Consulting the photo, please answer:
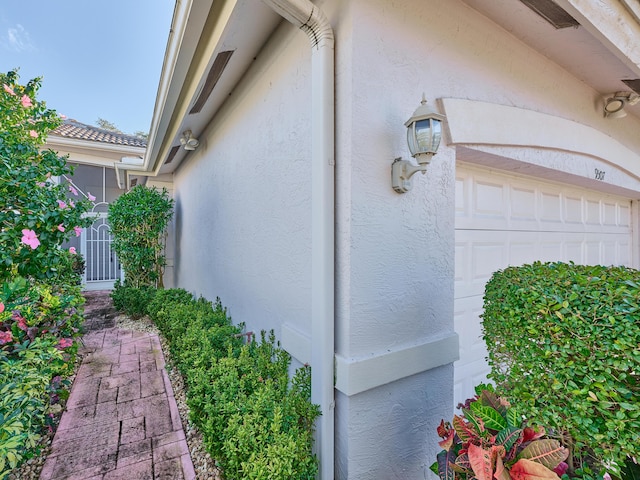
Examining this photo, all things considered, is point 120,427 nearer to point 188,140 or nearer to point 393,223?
point 393,223

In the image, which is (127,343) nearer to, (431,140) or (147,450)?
(147,450)

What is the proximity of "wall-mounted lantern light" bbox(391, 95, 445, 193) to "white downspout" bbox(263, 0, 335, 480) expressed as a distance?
53cm

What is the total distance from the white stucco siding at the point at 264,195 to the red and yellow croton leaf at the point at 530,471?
1547mm

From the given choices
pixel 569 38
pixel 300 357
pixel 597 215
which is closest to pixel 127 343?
pixel 300 357

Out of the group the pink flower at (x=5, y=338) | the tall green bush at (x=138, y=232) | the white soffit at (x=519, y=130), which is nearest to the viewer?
the pink flower at (x=5, y=338)

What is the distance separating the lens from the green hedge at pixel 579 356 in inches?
55.5

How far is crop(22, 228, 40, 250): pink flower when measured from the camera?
112 inches

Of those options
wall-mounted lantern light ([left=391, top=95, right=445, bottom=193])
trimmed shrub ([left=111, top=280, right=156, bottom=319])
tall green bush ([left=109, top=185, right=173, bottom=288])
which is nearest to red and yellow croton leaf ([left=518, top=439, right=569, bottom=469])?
wall-mounted lantern light ([left=391, top=95, right=445, bottom=193])

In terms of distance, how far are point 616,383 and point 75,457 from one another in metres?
3.88

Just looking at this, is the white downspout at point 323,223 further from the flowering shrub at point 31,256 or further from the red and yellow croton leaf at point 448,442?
the flowering shrub at point 31,256

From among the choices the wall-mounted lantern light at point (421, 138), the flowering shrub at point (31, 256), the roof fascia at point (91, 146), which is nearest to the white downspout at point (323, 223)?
the wall-mounted lantern light at point (421, 138)

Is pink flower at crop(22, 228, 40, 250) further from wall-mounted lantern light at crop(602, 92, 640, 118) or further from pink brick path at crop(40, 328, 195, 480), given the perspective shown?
wall-mounted lantern light at crop(602, 92, 640, 118)

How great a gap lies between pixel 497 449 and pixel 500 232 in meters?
2.65

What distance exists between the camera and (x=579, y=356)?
5.07ft
